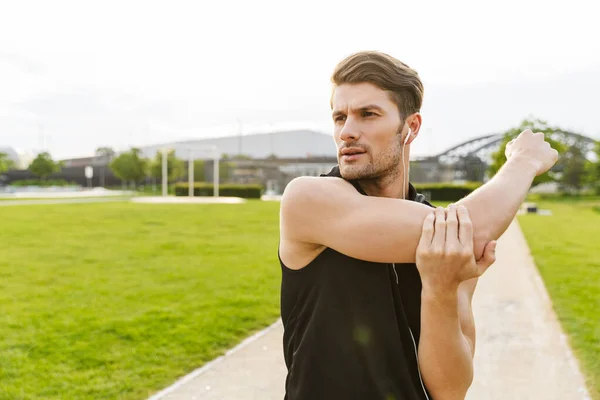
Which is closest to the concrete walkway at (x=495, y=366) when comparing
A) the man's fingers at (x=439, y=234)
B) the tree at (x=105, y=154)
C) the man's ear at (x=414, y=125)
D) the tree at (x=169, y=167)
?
the man's ear at (x=414, y=125)

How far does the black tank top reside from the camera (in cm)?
139

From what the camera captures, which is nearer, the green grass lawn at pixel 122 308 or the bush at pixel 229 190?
the green grass lawn at pixel 122 308

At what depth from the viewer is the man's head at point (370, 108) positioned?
56.8 inches

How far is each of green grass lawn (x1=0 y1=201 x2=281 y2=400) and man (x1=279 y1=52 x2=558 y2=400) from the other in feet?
10.9

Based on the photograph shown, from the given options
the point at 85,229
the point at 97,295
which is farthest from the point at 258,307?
the point at 85,229

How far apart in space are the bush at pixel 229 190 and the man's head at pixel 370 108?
137 feet

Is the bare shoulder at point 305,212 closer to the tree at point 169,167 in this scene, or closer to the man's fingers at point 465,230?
the man's fingers at point 465,230

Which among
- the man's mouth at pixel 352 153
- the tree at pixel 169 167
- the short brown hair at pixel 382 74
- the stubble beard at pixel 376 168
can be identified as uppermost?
the tree at pixel 169 167

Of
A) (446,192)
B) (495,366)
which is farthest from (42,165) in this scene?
(495,366)

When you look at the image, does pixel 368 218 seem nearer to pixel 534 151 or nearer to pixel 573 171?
pixel 534 151

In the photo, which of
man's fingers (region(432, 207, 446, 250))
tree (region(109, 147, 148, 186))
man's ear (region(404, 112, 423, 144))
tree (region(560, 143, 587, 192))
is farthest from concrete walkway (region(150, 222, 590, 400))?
tree (region(109, 147, 148, 186))

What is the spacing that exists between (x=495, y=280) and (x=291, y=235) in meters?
8.31

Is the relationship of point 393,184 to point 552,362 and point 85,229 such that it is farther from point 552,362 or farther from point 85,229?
point 85,229

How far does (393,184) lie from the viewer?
1.57 meters
